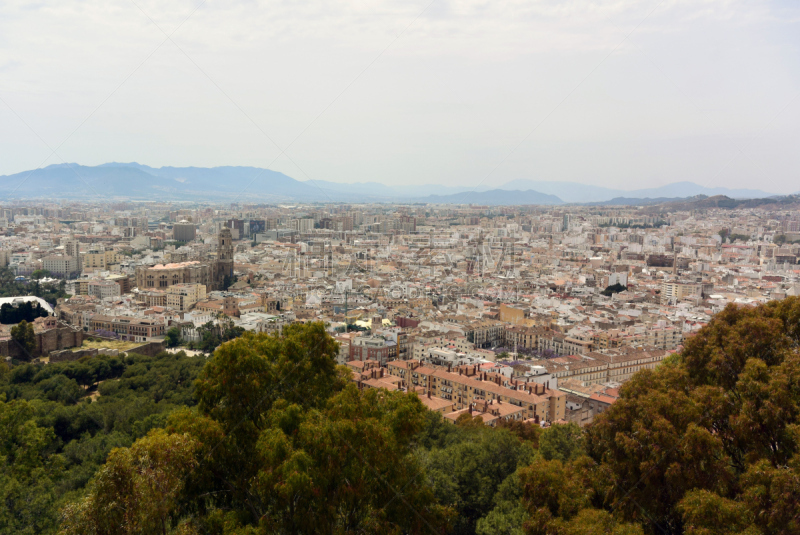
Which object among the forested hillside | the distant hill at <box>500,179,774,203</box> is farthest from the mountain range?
the forested hillside

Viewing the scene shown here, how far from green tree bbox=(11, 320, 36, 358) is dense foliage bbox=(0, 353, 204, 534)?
307cm

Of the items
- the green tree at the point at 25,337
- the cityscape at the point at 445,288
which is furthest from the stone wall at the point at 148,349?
the green tree at the point at 25,337

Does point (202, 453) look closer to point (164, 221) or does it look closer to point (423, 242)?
point (423, 242)

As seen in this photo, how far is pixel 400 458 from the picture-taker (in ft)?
12.6

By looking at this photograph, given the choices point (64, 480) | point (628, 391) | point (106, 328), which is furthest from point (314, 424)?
point (106, 328)

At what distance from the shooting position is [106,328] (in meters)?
18.7

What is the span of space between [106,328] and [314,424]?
1742 cm

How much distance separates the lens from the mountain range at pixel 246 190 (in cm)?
6631

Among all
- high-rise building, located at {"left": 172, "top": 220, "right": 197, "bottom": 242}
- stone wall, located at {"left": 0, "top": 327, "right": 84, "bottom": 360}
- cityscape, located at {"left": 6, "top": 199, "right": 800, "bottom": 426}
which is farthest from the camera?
high-rise building, located at {"left": 172, "top": 220, "right": 197, "bottom": 242}

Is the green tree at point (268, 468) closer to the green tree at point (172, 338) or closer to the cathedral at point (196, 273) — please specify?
the green tree at point (172, 338)

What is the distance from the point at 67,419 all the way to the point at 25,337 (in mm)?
7286

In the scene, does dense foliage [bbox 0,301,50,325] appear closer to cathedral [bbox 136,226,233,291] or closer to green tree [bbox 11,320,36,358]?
green tree [bbox 11,320,36,358]

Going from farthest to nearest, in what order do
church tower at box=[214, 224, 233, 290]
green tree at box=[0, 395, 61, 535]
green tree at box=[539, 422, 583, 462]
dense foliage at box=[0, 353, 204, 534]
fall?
1. church tower at box=[214, 224, 233, 290]
2. green tree at box=[539, 422, 583, 462]
3. dense foliage at box=[0, 353, 204, 534]
4. green tree at box=[0, 395, 61, 535]

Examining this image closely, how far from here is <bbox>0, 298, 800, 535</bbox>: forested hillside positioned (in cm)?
319
